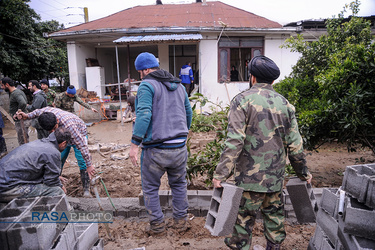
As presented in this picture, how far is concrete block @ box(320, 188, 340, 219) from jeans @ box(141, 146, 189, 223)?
1.56 meters

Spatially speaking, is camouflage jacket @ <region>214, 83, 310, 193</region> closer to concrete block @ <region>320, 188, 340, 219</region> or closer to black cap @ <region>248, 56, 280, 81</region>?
black cap @ <region>248, 56, 280, 81</region>

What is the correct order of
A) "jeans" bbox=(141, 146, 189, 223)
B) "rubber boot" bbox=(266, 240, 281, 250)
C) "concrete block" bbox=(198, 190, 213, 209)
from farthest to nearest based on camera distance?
"concrete block" bbox=(198, 190, 213, 209)
"jeans" bbox=(141, 146, 189, 223)
"rubber boot" bbox=(266, 240, 281, 250)

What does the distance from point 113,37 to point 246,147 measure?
10605 mm

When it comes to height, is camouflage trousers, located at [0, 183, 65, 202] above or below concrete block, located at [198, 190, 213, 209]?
above

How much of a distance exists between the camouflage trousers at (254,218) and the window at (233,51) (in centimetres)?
902

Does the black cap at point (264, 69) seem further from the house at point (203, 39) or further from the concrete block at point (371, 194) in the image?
the house at point (203, 39)

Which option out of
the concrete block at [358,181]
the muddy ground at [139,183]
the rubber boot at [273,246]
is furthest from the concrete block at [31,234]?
the concrete block at [358,181]

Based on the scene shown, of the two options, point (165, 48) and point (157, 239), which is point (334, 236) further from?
point (165, 48)

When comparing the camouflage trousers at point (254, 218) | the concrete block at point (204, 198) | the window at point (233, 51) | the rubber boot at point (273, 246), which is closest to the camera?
the camouflage trousers at point (254, 218)

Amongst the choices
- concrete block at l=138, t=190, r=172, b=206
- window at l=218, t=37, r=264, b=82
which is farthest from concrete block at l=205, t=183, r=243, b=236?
window at l=218, t=37, r=264, b=82

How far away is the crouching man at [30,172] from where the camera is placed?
9.14 feet

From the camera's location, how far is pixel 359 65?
390 cm

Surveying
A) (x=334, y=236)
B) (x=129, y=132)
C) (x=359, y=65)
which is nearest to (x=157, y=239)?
(x=334, y=236)

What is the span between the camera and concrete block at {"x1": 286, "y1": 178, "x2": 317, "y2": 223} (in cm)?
261
